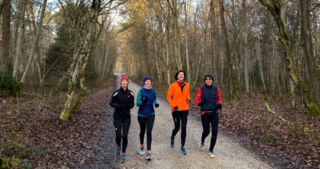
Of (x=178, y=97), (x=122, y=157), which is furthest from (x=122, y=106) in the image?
(x=178, y=97)

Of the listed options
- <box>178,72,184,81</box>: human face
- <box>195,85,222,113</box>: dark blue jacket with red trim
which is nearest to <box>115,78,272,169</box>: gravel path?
<box>195,85,222,113</box>: dark blue jacket with red trim

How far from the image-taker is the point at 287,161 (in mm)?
5422

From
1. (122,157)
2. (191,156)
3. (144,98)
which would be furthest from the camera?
(191,156)

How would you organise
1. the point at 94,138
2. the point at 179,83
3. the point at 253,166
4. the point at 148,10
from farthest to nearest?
the point at 148,10 < the point at 94,138 < the point at 179,83 < the point at 253,166

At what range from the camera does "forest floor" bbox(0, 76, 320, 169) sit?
203 inches

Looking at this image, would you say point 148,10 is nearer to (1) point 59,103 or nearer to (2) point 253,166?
(1) point 59,103

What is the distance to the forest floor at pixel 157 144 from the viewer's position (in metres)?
5.16

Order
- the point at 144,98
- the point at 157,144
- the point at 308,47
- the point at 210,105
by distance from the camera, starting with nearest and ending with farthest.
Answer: the point at 144,98
the point at 210,105
the point at 157,144
the point at 308,47

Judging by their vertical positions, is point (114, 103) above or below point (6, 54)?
below

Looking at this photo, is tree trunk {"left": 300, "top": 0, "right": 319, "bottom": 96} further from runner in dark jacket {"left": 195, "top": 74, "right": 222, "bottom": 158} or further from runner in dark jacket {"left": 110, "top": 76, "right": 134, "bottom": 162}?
runner in dark jacket {"left": 110, "top": 76, "right": 134, "bottom": 162}

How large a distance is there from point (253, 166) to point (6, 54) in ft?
43.3

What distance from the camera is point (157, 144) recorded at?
22.1ft

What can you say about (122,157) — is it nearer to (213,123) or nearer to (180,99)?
(180,99)

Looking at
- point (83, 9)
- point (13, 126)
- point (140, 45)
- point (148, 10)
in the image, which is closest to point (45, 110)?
point (13, 126)
